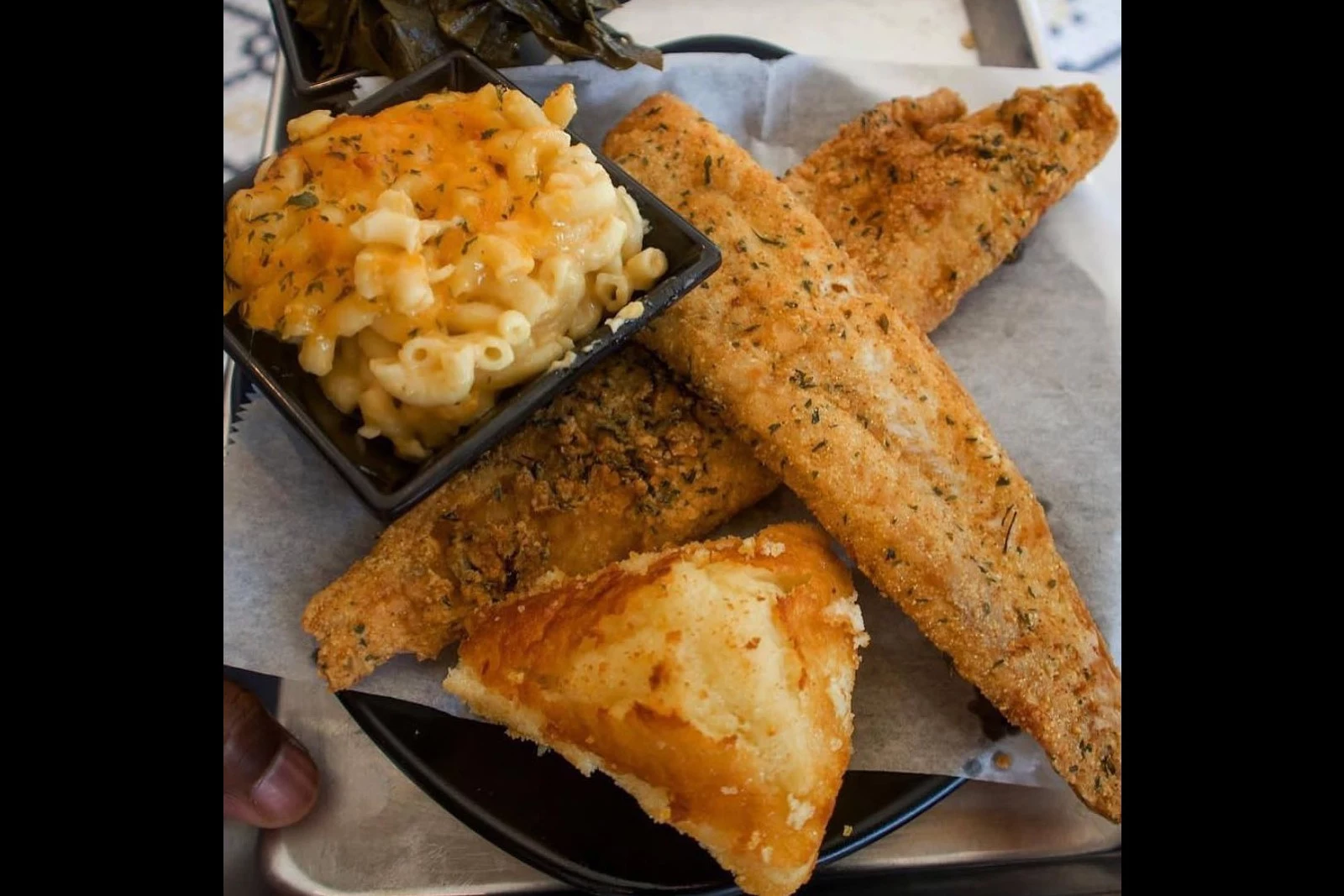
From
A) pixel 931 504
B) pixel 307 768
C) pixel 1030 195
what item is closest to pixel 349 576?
pixel 307 768

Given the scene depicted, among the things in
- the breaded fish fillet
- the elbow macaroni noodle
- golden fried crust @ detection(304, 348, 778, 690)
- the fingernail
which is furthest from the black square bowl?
the fingernail

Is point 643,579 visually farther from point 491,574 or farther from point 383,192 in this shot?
point 383,192

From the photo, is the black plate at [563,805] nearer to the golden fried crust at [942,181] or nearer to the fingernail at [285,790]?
the fingernail at [285,790]

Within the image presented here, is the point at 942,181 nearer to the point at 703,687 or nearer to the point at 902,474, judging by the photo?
the point at 902,474

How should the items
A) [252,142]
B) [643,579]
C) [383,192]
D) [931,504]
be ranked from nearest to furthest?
1. [383,192]
2. [643,579]
3. [931,504]
4. [252,142]

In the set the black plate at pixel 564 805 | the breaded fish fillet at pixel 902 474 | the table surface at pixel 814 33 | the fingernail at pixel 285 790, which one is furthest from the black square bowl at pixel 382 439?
the table surface at pixel 814 33
